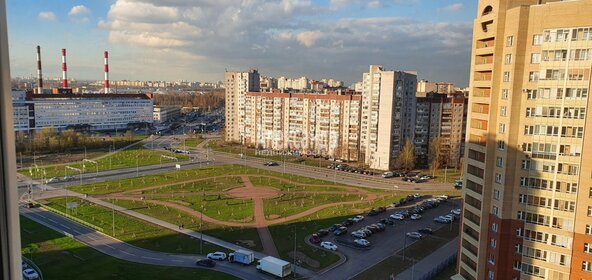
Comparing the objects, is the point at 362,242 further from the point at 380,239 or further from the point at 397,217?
the point at 397,217

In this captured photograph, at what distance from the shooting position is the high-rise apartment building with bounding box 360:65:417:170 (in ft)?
74.3

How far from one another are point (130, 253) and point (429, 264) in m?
7.13

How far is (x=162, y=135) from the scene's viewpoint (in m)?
35.6

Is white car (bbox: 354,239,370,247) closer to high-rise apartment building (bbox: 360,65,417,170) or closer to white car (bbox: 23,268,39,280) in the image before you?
white car (bbox: 23,268,39,280)

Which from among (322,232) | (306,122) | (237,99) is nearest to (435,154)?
(306,122)

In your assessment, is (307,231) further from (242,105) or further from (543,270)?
(242,105)

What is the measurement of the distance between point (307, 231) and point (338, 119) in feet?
43.8

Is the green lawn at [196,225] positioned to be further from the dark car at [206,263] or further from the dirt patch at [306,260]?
the dark car at [206,263]

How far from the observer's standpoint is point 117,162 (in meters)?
22.8

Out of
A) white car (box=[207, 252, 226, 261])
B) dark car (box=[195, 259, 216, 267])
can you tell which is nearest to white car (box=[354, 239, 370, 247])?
white car (box=[207, 252, 226, 261])

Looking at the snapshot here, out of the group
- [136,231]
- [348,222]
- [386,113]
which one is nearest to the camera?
[136,231]

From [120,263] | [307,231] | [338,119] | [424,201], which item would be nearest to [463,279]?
[307,231]

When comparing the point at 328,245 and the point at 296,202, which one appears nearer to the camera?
the point at 328,245

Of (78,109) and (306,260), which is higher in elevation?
(78,109)
